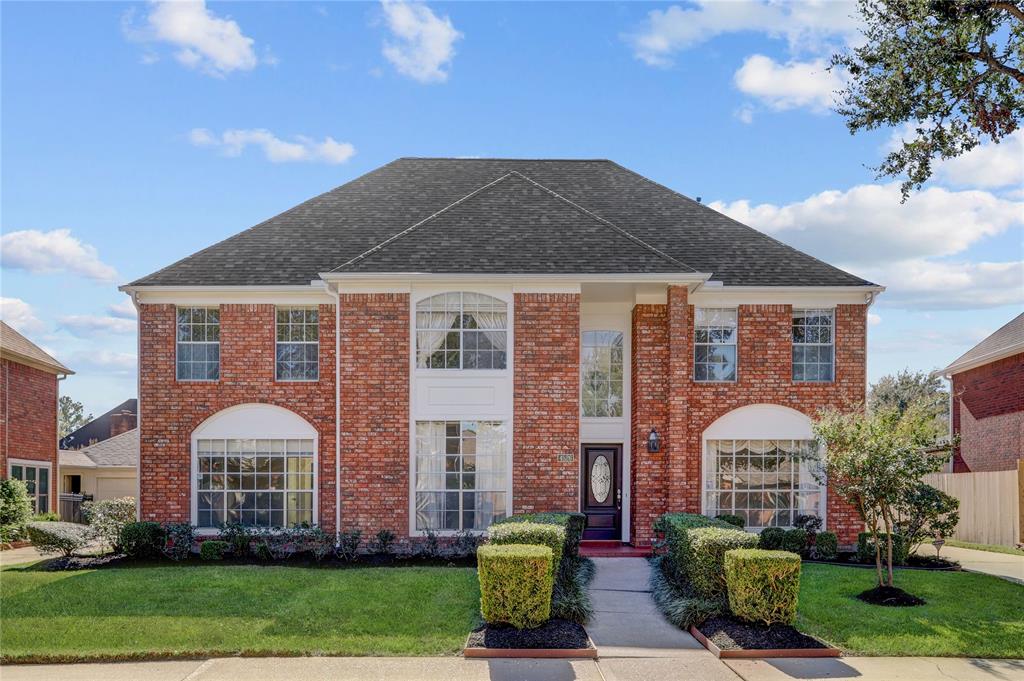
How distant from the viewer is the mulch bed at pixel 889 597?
12570mm

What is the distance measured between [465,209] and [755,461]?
808cm

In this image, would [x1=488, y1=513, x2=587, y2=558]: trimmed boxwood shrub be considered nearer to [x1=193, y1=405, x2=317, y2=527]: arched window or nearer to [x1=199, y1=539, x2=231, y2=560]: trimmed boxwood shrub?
[x1=193, y1=405, x2=317, y2=527]: arched window

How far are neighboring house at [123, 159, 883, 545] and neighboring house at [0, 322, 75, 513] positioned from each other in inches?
274

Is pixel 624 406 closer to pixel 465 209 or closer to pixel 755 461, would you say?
pixel 755 461

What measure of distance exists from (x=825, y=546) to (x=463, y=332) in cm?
798

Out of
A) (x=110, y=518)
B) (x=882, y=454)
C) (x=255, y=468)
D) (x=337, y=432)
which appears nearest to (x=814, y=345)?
(x=882, y=454)

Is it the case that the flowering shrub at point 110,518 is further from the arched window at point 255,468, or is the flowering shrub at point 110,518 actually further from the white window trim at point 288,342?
the white window trim at point 288,342

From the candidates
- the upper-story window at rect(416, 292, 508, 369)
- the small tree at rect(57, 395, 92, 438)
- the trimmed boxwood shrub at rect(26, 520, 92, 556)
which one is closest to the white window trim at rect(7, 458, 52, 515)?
the trimmed boxwood shrub at rect(26, 520, 92, 556)

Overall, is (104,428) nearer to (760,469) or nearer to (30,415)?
(30,415)

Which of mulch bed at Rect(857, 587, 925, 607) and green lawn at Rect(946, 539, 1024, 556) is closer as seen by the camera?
mulch bed at Rect(857, 587, 925, 607)

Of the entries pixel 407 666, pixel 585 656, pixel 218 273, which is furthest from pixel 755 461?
pixel 218 273

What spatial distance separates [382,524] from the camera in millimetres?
16438

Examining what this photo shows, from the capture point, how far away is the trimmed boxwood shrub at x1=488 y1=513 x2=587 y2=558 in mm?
13664

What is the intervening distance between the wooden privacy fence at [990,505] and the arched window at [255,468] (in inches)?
620
